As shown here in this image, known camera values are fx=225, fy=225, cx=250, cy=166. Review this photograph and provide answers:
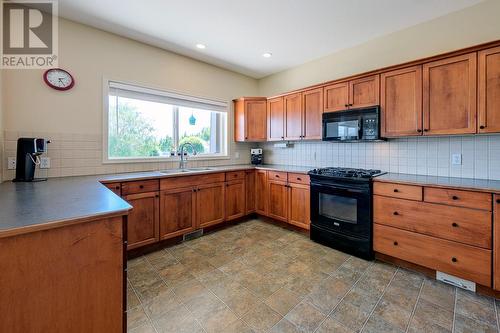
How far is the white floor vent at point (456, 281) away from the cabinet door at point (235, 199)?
2.50m

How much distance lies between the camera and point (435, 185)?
2080 millimetres

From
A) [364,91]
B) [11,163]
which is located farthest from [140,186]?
[364,91]

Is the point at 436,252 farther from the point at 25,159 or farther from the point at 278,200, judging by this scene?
the point at 25,159

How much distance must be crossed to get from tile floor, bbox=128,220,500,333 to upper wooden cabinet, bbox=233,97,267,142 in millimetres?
2136

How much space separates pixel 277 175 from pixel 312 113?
1.07m

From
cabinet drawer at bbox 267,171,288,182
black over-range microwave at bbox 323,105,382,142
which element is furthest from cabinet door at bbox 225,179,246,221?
black over-range microwave at bbox 323,105,382,142

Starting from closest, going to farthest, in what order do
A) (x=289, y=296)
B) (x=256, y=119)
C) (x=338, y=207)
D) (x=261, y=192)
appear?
(x=289, y=296), (x=338, y=207), (x=261, y=192), (x=256, y=119)

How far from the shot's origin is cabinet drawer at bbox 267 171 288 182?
3.42 metres

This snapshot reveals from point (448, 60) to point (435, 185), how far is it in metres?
1.25

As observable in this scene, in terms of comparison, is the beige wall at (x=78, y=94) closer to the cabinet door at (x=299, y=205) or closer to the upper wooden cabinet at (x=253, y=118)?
the upper wooden cabinet at (x=253, y=118)

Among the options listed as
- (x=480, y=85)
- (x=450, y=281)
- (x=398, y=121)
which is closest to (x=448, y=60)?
(x=480, y=85)

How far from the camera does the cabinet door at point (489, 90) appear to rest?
1.99 meters

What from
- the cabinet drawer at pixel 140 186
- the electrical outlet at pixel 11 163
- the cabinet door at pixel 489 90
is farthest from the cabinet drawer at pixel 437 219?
the electrical outlet at pixel 11 163

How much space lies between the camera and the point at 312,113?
336cm
